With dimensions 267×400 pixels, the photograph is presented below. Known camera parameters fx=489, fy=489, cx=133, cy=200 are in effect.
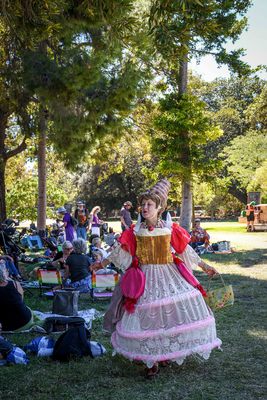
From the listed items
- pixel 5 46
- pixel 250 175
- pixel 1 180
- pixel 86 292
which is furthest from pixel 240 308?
pixel 250 175

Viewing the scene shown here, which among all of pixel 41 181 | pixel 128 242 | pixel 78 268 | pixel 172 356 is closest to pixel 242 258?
pixel 78 268

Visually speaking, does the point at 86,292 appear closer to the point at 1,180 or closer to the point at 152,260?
the point at 152,260

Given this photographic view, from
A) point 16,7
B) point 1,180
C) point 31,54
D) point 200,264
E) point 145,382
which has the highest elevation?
point 31,54

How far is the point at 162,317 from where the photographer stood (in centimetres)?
493

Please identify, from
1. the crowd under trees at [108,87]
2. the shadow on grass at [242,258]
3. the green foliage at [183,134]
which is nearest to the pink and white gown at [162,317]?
the crowd under trees at [108,87]

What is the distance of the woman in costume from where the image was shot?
486 cm

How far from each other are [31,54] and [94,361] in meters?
8.30

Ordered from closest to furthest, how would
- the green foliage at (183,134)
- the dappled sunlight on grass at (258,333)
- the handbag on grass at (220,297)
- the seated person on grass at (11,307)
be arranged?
the handbag on grass at (220,297) < the seated person on grass at (11,307) < the dappled sunlight on grass at (258,333) < the green foliage at (183,134)

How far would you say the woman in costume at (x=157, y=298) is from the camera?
486cm

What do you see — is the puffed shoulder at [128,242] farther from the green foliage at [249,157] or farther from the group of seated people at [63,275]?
the green foliage at [249,157]

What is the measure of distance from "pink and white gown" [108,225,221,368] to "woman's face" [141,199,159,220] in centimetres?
15

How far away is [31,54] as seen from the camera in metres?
11.5

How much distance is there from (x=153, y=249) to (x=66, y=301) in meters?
2.48

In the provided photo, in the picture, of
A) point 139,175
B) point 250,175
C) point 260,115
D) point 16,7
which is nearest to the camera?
point 16,7
